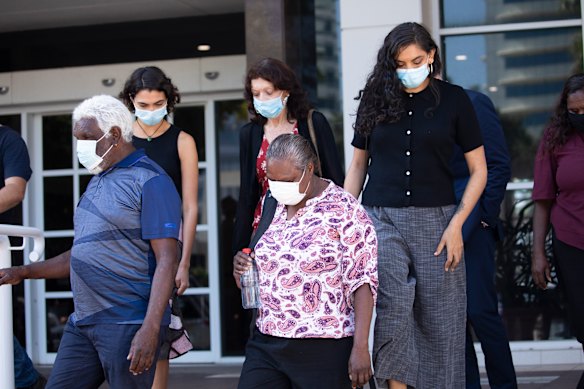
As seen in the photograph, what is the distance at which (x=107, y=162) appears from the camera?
446 cm

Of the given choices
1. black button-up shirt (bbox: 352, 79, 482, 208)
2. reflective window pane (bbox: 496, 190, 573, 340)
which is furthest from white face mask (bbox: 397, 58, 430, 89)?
reflective window pane (bbox: 496, 190, 573, 340)

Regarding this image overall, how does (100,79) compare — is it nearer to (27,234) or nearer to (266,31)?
(266,31)

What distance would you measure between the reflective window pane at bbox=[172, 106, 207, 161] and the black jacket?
14.4 ft

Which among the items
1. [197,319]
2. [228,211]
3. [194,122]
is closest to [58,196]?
[194,122]

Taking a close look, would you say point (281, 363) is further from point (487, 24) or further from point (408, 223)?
point (487, 24)

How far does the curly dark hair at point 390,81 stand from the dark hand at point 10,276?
1.79 m

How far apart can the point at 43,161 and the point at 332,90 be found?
353 centimetres

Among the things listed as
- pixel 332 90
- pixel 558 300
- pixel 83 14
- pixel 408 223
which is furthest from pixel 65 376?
pixel 83 14

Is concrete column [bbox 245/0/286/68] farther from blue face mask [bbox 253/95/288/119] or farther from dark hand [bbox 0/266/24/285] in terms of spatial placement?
dark hand [bbox 0/266/24/285]

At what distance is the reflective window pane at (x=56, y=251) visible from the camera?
1038 cm

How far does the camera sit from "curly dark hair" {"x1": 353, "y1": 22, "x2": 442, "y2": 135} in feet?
16.3

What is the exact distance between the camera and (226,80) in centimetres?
969

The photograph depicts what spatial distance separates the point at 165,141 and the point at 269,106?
27.2 inches

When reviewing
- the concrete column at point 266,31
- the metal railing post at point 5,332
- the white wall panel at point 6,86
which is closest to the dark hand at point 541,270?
the concrete column at point 266,31
